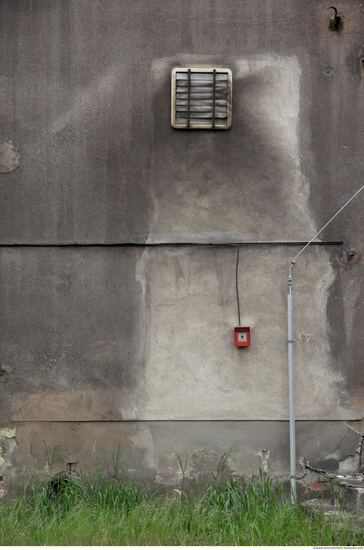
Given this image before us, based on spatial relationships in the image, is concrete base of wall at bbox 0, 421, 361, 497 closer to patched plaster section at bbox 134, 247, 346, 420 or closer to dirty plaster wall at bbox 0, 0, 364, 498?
dirty plaster wall at bbox 0, 0, 364, 498

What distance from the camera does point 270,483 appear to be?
4012mm

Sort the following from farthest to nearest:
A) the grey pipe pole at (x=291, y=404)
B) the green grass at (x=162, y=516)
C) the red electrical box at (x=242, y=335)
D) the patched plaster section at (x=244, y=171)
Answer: the patched plaster section at (x=244, y=171) → the red electrical box at (x=242, y=335) → the grey pipe pole at (x=291, y=404) → the green grass at (x=162, y=516)

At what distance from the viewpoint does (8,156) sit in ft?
13.8

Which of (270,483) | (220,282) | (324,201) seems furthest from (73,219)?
(270,483)

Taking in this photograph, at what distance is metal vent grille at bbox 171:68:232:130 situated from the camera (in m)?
4.17

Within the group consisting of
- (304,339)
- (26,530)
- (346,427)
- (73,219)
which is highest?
(73,219)

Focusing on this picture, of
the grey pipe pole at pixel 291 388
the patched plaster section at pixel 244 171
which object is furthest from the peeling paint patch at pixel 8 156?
the grey pipe pole at pixel 291 388

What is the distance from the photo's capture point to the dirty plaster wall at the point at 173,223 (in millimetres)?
4133

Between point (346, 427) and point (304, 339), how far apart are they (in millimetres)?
906

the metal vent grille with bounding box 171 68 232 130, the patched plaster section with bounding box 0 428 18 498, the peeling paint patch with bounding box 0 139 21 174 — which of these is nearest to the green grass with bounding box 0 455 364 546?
the patched plaster section with bounding box 0 428 18 498

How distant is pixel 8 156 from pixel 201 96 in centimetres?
193

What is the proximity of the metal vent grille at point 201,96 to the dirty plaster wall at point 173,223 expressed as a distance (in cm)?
12

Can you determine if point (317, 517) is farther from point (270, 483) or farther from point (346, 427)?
point (346, 427)

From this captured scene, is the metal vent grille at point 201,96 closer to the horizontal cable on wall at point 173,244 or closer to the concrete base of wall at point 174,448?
the horizontal cable on wall at point 173,244
